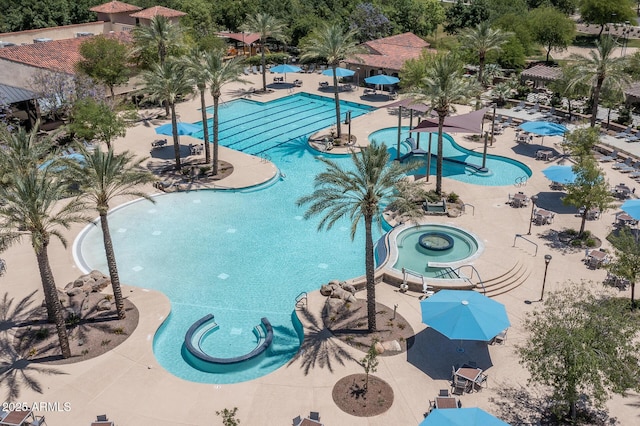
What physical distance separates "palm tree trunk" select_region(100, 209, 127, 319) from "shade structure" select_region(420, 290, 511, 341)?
531 inches

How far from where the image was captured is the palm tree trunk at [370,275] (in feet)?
72.7

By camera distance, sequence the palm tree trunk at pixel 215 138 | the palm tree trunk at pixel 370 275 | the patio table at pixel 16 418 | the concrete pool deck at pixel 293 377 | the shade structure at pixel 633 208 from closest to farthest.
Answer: the patio table at pixel 16 418 < the concrete pool deck at pixel 293 377 < the palm tree trunk at pixel 370 275 < the shade structure at pixel 633 208 < the palm tree trunk at pixel 215 138

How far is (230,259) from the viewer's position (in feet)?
97.5

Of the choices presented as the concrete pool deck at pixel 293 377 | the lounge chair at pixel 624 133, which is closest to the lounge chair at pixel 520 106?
the lounge chair at pixel 624 133

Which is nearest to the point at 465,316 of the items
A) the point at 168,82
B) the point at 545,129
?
the point at 545,129

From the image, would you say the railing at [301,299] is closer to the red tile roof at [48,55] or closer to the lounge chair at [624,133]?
the lounge chair at [624,133]

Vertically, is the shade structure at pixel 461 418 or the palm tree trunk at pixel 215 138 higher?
the palm tree trunk at pixel 215 138

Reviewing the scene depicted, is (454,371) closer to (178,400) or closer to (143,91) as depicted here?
(178,400)

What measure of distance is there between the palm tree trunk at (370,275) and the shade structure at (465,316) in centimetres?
215

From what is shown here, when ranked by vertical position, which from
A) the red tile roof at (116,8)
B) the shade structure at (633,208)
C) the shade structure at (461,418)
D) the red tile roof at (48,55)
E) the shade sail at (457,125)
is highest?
the red tile roof at (116,8)

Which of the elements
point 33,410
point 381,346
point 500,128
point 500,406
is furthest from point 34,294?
point 500,128

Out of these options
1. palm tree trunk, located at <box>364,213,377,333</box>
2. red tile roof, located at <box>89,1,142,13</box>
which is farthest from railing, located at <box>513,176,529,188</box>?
red tile roof, located at <box>89,1,142,13</box>

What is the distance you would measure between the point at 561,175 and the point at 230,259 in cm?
2116

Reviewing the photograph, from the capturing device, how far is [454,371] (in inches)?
827
